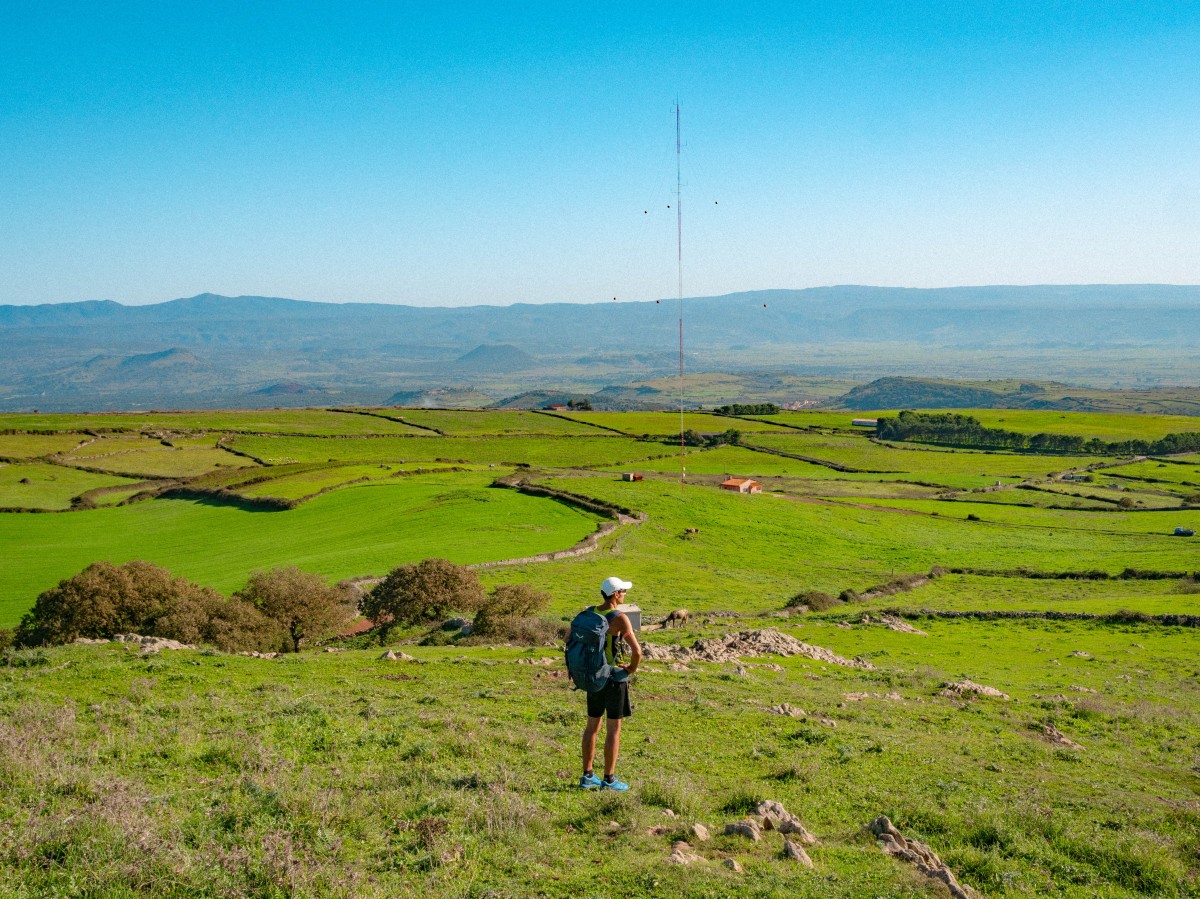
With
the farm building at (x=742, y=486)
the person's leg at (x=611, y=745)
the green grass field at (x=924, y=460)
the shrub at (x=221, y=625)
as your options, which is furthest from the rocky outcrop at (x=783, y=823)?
the green grass field at (x=924, y=460)

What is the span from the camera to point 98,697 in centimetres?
1450

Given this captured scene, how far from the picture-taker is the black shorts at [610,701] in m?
10.8

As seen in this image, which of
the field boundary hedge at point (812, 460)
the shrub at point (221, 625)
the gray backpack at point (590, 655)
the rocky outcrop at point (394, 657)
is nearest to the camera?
the gray backpack at point (590, 655)

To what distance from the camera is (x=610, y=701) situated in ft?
35.3

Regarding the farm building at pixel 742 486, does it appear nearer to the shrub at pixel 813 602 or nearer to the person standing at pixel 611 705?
the shrub at pixel 813 602

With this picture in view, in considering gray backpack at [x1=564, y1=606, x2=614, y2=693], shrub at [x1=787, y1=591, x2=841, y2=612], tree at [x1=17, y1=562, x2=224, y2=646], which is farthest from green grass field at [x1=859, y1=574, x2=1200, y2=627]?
gray backpack at [x1=564, y1=606, x2=614, y2=693]

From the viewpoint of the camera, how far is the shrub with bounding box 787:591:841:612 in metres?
38.9

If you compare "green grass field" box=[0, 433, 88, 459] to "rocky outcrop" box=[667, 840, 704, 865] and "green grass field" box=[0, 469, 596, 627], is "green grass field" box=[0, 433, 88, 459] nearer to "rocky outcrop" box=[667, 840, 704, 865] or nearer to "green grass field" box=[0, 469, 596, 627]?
"green grass field" box=[0, 469, 596, 627]

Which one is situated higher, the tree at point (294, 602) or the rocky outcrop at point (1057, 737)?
the rocky outcrop at point (1057, 737)

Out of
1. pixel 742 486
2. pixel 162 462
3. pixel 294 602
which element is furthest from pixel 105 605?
pixel 162 462

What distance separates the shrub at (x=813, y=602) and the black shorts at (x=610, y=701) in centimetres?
2944

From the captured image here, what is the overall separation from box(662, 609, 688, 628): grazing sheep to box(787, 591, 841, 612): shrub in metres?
8.40

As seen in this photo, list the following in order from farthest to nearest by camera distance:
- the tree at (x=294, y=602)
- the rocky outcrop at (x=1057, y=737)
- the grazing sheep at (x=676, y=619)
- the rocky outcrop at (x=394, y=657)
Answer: the grazing sheep at (x=676, y=619)
the tree at (x=294, y=602)
the rocky outcrop at (x=394, y=657)
the rocky outcrop at (x=1057, y=737)

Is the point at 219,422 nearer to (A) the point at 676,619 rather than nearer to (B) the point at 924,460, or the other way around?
(B) the point at 924,460
